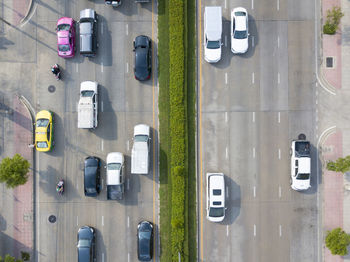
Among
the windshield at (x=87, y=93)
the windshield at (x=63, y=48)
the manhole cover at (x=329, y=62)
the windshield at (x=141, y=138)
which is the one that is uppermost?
the windshield at (x=63, y=48)

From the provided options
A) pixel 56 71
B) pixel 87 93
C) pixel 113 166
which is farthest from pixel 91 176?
pixel 56 71

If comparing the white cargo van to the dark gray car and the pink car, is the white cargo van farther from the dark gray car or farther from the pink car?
the pink car

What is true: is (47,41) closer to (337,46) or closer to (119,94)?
(119,94)

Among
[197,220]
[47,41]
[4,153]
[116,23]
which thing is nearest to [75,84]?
[47,41]

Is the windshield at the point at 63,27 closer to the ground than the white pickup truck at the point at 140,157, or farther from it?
farther from it

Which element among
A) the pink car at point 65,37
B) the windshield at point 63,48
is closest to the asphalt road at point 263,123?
the pink car at point 65,37

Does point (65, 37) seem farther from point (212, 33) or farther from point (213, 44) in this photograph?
point (213, 44)

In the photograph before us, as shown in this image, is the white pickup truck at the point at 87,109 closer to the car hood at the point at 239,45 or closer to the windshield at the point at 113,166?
the windshield at the point at 113,166

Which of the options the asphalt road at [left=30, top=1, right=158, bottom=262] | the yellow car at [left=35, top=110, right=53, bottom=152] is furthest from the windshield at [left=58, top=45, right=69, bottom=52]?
the yellow car at [left=35, top=110, right=53, bottom=152]
